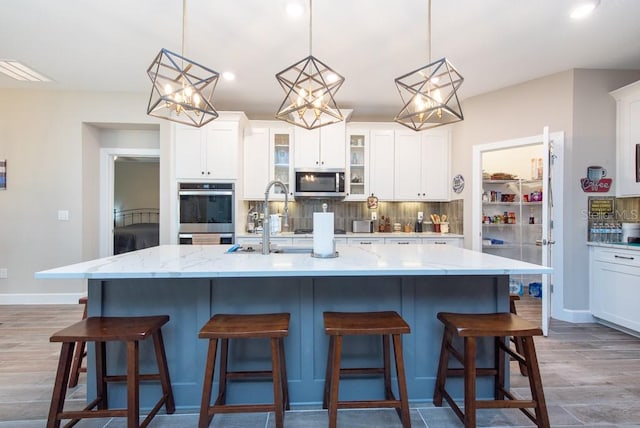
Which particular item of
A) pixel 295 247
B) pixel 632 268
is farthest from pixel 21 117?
pixel 632 268

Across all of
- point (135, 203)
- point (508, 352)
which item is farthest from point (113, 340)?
point (135, 203)

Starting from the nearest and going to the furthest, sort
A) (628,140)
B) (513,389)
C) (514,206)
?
1. (513,389)
2. (628,140)
3. (514,206)

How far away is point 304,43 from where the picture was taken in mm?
2877

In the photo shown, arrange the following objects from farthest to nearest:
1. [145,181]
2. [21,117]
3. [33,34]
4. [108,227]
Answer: [145,181], [108,227], [21,117], [33,34]

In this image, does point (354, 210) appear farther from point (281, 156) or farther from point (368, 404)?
point (368, 404)

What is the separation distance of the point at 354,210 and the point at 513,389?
3030 mm

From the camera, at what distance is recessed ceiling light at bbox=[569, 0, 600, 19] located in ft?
7.70

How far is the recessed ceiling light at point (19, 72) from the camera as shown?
3279mm

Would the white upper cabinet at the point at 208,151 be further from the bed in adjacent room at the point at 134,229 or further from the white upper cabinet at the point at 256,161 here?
the bed in adjacent room at the point at 134,229

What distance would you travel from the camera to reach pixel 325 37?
9.13 feet

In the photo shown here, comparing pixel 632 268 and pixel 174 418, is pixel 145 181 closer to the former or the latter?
pixel 174 418

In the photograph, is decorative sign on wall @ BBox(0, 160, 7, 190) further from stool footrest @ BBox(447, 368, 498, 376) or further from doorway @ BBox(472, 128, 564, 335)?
doorway @ BBox(472, 128, 564, 335)

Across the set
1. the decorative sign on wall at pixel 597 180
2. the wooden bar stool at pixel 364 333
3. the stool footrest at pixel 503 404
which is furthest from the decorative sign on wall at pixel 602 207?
the wooden bar stool at pixel 364 333

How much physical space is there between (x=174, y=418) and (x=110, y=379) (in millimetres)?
420
